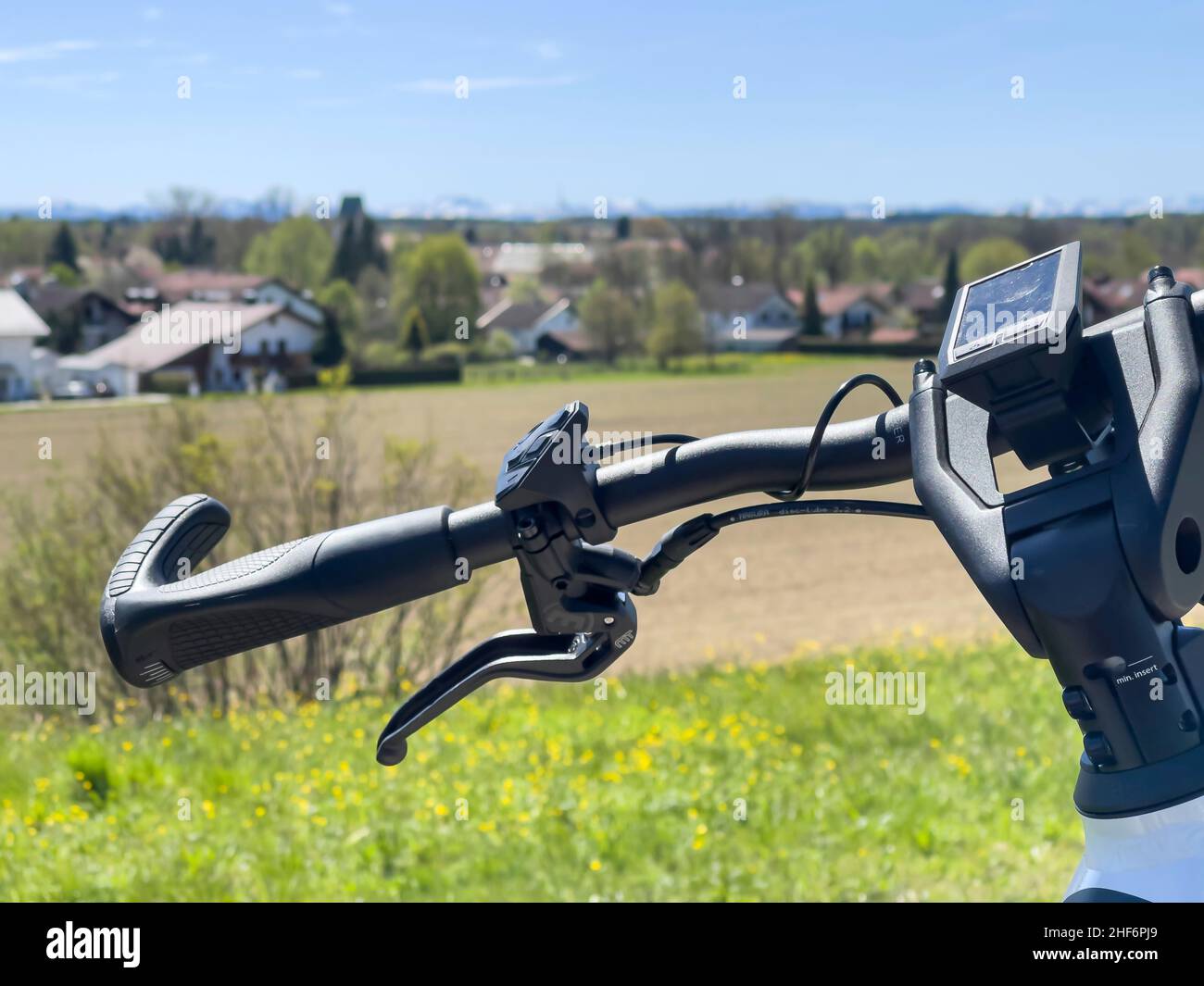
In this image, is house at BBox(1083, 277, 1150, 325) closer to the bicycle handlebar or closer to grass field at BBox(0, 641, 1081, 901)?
the bicycle handlebar

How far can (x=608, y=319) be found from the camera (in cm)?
2619

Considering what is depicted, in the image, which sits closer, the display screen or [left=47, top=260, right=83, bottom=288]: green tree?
the display screen

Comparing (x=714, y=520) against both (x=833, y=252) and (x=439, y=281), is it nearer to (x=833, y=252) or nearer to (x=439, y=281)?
(x=439, y=281)

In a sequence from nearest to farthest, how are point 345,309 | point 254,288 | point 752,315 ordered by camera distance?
point 254,288
point 345,309
point 752,315

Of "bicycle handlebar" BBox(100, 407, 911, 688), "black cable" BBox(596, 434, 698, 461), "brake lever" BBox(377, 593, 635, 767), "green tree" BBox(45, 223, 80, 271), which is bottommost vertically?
"brake lever" BBox(377, 593, 635, 767)

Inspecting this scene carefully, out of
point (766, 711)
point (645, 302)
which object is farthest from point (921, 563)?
point (645, 302)

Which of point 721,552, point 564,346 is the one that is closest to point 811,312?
point 564,346

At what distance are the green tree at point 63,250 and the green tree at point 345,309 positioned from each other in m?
5.06

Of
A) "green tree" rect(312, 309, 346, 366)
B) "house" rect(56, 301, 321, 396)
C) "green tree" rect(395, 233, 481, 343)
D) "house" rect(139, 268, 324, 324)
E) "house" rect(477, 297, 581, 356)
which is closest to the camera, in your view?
"house" rect(56, 301, 321, 396)

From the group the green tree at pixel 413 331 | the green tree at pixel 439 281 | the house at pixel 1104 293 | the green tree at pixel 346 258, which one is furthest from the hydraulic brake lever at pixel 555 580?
the green tree at pixel 346 258

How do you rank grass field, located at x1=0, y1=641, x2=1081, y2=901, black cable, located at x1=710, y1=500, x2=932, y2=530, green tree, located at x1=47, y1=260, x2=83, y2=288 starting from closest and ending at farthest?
black cable, located at x1=710, y1=500, x2=932, y2=530, grass field, located at x1=0, y1=641, x2=1081, y2=901, green tree, located at x1=47, y1=260, x2=83, y2=288

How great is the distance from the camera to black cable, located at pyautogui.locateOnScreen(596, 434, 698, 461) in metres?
1.27

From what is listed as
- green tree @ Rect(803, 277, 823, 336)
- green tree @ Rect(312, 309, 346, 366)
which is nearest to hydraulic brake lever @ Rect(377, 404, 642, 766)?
green tree @ Rect(312, 309, 346, 366)

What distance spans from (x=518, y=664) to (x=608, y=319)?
25.3 metres
